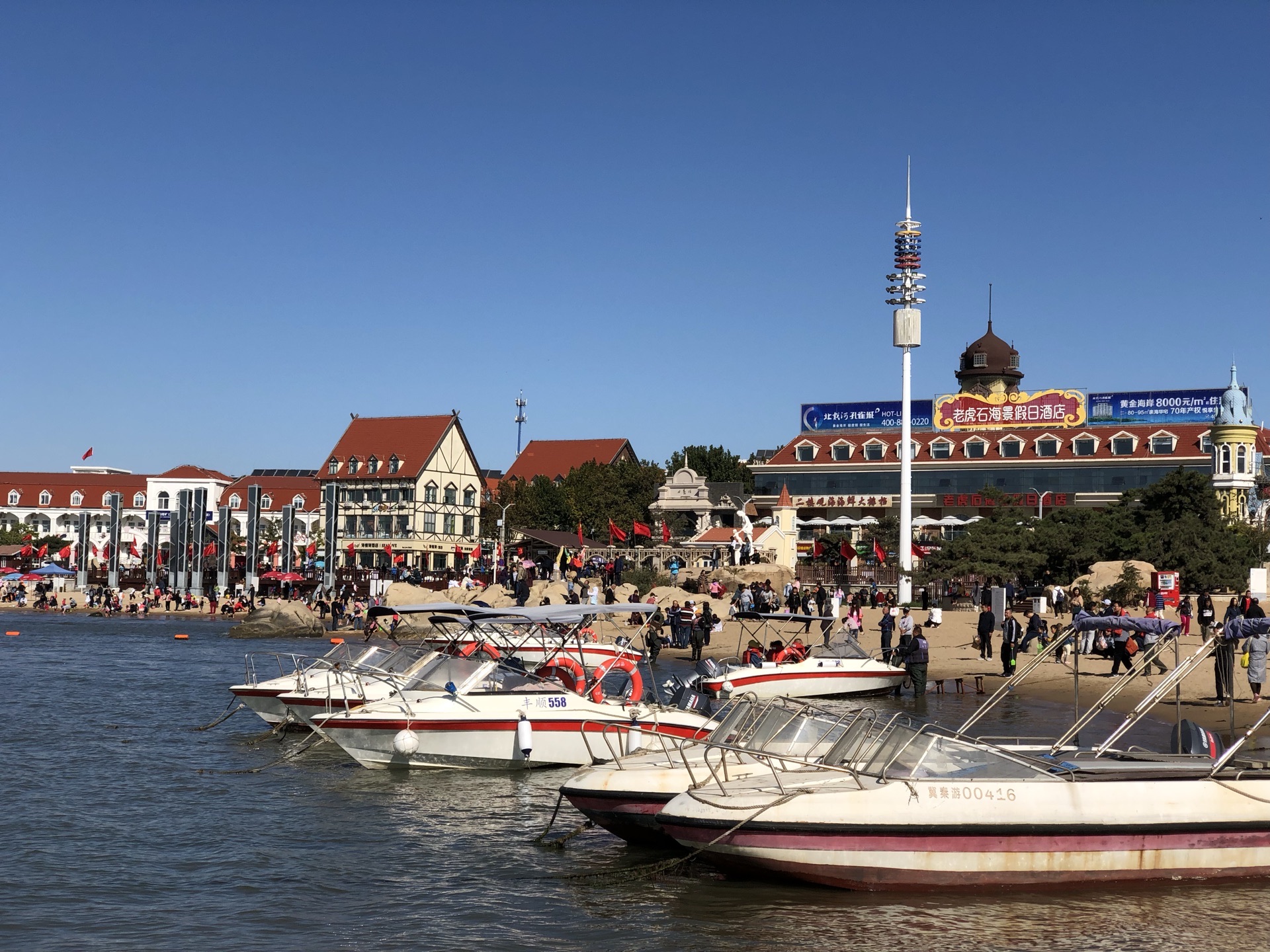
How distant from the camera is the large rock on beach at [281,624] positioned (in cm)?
5488

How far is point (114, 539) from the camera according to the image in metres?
→ 78.1

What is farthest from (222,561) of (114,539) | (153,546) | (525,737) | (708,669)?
(525,737)

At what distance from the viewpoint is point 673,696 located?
22.1 metres

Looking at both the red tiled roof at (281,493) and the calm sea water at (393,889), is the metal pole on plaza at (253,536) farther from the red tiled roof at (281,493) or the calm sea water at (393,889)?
the calm sea water at (393,889)

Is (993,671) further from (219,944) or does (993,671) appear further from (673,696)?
(219,944)

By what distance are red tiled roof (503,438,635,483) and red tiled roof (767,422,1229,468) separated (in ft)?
83.2

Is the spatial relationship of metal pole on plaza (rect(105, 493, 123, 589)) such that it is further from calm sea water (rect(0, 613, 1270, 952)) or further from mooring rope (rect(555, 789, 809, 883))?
mooring rope (rect(555, 789, 809, 883))

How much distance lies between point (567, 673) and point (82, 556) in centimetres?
6508

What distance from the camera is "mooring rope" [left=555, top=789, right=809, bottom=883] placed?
13281 mm

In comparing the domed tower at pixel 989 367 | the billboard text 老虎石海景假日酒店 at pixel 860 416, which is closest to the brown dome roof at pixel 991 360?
the domed tower at pixel 989 367

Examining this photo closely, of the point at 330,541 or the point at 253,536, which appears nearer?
the point at 253,536

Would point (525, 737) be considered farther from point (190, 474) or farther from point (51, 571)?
point (190, 474)

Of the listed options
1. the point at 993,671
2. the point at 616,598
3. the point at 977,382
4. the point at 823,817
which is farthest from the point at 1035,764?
the point at 977,382

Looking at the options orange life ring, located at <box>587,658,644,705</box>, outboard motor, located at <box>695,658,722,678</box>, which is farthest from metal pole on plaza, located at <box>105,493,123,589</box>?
orange life ring, located at <box>587,658,644,705</box>
